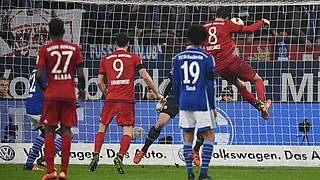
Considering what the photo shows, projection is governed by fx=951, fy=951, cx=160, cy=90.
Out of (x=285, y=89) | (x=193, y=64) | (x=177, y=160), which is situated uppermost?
(x=193, y=64)

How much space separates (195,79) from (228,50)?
172 inches

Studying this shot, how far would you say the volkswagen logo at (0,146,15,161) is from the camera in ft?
63.2

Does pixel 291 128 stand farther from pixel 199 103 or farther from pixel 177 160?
pixel 199 103

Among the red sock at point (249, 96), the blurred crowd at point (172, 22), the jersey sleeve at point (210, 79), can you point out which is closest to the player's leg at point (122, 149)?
the red sock at point (249, 96)

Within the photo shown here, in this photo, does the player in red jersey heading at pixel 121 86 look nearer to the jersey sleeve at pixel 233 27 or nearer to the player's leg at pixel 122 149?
the player's leg at pixel 122 149

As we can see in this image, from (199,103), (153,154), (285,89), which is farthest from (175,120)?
(199,103)

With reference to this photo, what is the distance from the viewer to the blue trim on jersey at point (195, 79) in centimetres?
1255

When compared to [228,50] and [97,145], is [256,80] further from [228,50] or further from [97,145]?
[97,145]

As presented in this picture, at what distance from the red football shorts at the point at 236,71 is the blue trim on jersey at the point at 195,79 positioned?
13.8 feet

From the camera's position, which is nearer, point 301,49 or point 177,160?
point 177,160

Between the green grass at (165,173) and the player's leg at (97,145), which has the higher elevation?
the player's leg at (97,145)

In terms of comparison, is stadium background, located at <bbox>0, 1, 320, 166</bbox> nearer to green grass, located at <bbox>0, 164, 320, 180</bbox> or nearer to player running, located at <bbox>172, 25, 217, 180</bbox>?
green grass, located at <bbox>0, 164, 320, 180</bbox>

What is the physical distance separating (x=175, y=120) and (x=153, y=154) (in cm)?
103

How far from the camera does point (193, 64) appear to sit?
12.6 metres
